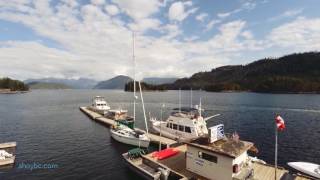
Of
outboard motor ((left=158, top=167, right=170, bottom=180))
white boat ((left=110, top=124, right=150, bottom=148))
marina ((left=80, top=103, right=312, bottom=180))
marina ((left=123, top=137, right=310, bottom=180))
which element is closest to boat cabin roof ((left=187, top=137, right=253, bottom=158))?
marina ((left=80, top=103, right=312, bottom=180))

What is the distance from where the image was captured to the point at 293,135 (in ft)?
183

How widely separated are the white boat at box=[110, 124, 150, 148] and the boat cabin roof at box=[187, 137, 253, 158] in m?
16.2

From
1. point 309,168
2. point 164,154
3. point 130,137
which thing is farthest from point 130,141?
point 309,168

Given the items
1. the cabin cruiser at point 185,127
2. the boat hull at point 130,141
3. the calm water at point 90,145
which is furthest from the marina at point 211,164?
the cabin cruiser at point 185,127

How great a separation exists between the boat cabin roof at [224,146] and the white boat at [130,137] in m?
16.2

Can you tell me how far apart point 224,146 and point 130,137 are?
23.4 m

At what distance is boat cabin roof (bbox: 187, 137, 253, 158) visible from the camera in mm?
24156

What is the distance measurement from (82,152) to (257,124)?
5145cm

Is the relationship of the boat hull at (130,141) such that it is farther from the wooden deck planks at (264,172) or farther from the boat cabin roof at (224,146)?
the wooden deck planks at (264,172)

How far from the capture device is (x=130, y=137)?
45.2m

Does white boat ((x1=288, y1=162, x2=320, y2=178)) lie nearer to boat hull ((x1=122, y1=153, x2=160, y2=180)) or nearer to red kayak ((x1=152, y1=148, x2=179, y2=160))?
red kayak ((x1=152, y1=148, x2=179, y2=160))

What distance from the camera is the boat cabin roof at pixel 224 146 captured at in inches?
951

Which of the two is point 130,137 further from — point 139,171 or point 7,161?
point 7,161

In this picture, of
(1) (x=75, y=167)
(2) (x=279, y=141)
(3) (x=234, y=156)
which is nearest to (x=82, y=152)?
(1) (x=75, y=167)
